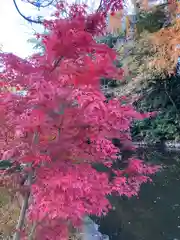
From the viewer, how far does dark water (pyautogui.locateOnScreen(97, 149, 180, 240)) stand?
10.8 feet

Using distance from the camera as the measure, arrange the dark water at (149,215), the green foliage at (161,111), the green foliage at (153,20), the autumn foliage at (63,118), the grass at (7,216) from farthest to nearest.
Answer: the green foliage at (161,111)
the green foliage at (153,20)
the dark water at (149,215)
the grass at (7,216)
the autumn foliage at (63,118)

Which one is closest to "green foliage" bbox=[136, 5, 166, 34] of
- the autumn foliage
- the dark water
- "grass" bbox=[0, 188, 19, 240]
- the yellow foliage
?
the yellow foliage

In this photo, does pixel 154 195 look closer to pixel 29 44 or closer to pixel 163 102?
pixel 163 102

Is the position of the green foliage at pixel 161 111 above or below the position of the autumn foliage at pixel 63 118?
above

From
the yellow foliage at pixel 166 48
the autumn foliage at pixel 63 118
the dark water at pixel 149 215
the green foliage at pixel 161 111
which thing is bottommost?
the dark water at pixel 149 215

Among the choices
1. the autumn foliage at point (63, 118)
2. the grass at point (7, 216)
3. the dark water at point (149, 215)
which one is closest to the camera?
the autumn foliage at point (63, 118)

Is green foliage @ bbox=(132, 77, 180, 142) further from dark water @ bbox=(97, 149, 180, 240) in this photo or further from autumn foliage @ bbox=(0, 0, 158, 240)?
autumn foliage @ bbox=(0, 0, 158, 240)

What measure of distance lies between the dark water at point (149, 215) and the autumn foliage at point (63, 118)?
6.70 feet

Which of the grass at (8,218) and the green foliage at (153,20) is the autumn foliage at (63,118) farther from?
the green foliage at (153,20)

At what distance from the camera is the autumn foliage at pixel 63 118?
4.17ft

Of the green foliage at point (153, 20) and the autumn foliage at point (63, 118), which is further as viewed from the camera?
A: the green foliage at point (153, 20)

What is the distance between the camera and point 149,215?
3.90 meters

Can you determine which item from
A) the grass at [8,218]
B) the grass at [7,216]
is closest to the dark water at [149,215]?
the grass at [8,218]

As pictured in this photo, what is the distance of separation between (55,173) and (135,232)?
2428 millimetres
